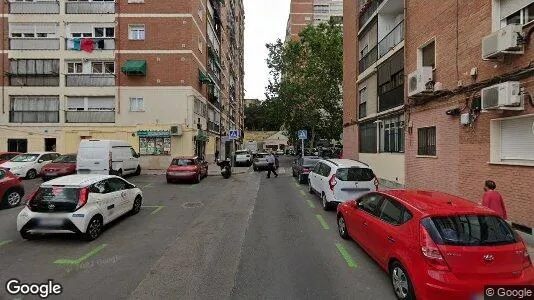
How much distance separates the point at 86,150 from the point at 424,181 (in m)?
16.1

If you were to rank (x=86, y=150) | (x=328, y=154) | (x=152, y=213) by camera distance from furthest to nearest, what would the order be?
(x=328, y=154), (x=86, y=150), (x=152, y=213)

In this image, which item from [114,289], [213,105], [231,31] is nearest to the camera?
[114,289]

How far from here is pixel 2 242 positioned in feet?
26.1

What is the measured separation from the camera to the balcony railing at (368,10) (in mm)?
19648

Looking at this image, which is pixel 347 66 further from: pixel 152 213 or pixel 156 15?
pixel 152 213

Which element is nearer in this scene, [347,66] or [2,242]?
[2,242]

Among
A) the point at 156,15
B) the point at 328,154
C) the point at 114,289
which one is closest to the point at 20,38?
the point at 156,15

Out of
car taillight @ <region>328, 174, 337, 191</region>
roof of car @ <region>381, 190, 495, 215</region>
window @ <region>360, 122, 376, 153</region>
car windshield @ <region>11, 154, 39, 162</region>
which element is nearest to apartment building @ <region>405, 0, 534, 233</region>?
roof of car @ <region>381, 190, 495, 215</region>

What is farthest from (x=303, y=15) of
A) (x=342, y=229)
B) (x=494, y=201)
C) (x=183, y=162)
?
(x=494, y=201)

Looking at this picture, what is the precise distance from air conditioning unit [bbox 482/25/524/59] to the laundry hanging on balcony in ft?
87.2

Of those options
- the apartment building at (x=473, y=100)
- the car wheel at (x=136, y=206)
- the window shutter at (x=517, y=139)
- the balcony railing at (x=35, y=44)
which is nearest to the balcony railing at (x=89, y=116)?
the balcony railing at (x=35, y=44)

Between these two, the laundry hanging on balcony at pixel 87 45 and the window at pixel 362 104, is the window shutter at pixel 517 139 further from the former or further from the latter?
the laundry hanging on balcony at pixel 87 45

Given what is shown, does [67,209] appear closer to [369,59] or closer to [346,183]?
[346,183]

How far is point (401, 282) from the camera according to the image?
513 cm
